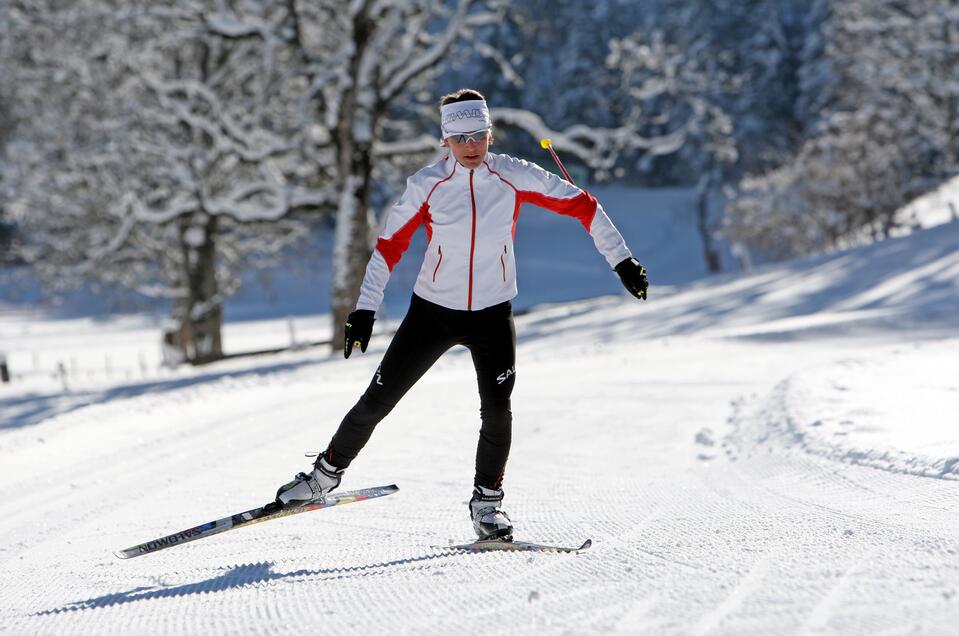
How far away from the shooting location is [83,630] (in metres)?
3.05

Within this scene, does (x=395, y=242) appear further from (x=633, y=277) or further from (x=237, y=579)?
(x=237, y=579)

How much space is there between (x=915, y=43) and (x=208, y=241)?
81.0ft

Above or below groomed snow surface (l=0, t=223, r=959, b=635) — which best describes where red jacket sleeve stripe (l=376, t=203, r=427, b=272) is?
above

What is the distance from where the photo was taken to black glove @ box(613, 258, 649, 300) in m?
4.12

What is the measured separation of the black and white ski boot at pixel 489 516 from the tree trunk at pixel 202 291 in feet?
53.7

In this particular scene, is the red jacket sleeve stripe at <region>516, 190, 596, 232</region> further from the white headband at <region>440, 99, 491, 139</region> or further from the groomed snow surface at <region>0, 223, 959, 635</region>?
the groomed snow surface at <region>0, 223, 959, 635</region>

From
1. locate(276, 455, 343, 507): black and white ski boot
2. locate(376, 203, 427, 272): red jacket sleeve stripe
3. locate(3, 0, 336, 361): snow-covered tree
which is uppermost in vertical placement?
locate(3, 0, 336, 361): snow-covered tree

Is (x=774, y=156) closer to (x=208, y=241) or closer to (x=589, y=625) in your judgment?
(x=208, y=241)

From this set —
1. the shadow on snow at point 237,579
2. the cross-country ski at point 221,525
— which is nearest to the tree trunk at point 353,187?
the cross-country ski at point 221,525

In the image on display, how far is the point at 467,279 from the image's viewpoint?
13.5ft

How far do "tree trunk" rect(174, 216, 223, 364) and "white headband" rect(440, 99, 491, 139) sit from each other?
16187 mm

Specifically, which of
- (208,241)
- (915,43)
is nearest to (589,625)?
(208,241)

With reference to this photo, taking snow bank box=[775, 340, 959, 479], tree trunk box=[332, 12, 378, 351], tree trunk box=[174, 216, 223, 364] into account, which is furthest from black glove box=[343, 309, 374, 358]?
tree trunk box=[174, 216, 223, 364]

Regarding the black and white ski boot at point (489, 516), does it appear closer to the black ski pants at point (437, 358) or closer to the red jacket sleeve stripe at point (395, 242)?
the black ski pants at point (437, 358)
